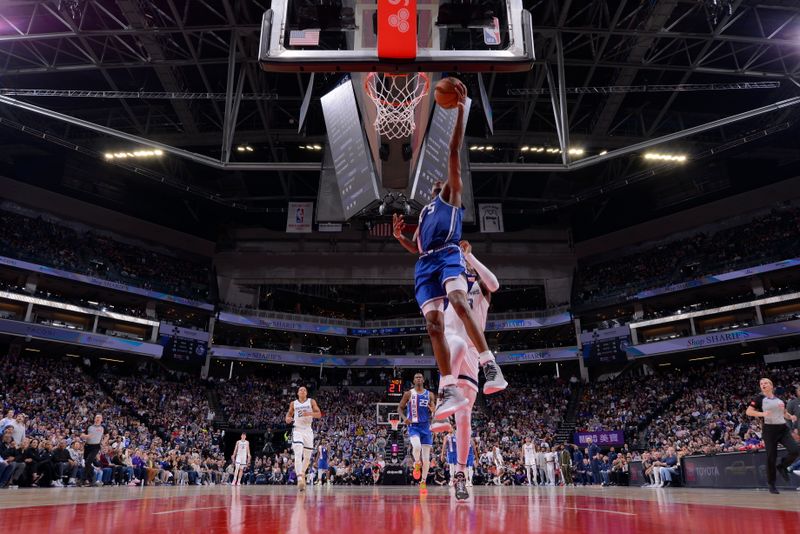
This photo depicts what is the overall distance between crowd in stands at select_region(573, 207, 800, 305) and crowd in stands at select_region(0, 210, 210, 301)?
28.3m

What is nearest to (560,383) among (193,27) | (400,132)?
(400,132)

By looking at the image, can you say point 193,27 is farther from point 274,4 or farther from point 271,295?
point 271,295

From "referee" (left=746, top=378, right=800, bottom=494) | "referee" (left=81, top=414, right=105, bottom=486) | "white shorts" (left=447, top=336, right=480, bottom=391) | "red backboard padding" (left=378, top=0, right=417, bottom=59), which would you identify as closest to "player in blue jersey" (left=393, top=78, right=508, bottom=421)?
"white shorts" (left=447, top=336, right=480, bottom=391)

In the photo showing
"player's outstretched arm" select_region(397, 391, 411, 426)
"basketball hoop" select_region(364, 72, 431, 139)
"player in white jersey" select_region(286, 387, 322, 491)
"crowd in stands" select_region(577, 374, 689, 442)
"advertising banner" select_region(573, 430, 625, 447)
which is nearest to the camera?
"player's outstretched arm" select_region(397, 391, 411, 426)

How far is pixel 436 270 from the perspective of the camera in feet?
15.2

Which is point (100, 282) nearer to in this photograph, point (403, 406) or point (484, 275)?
point (403, 406)

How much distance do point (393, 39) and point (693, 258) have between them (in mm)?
33708

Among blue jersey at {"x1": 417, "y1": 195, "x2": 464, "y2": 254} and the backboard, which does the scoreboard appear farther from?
blue jersey at {"x1": 417, "y1": 195, "x2": 464, "y2": 254}

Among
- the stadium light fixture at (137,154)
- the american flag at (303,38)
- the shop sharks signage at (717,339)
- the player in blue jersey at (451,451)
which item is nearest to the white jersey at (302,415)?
the player in blue jersey at (451,451)

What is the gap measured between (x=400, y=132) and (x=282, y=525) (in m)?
12.6

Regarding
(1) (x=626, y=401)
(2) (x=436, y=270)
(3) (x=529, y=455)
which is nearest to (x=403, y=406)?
(2) (x=436, y=270)

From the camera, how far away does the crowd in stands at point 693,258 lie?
30781 mm

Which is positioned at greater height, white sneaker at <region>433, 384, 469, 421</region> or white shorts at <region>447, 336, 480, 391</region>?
white shorts at <region>447, 336, 480, 391</region>

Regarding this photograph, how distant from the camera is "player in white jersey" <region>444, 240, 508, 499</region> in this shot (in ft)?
15.1
